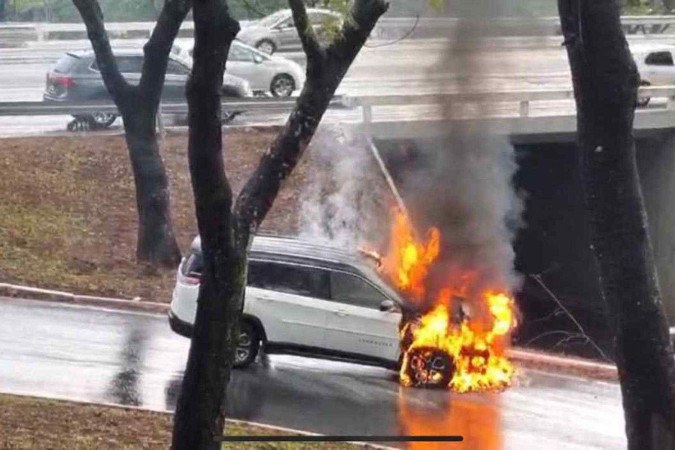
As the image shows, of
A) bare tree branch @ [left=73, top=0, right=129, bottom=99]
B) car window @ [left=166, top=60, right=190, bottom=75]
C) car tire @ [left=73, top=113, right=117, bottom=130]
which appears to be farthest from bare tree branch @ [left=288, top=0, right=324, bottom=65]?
car window @ [left=166, top=60, right=190, bottom=75]

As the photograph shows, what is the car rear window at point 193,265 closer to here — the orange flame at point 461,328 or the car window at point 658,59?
the orange flame at point 461,328

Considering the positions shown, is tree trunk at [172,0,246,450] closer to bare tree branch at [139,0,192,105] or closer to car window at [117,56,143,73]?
bare tree branch at [139,0,192,105]

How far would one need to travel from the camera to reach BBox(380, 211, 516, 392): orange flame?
16.8m

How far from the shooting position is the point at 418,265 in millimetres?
18141

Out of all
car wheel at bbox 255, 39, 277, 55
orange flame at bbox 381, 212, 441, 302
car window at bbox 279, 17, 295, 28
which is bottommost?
orange flame at bbox 381, 212, 441, 302

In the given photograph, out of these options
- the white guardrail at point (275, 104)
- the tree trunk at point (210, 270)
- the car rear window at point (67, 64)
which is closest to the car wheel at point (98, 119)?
the white guardrail at point (275, 104)

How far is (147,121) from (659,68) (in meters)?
18.3

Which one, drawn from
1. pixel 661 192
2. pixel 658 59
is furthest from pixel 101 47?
pixel 658 59

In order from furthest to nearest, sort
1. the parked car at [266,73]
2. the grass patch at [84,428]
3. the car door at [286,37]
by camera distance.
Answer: the car door at [286,37] → the parked car at [266,73] → the grass patch at [84,428]

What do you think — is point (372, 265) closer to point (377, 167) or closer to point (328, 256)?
point (328, 256)

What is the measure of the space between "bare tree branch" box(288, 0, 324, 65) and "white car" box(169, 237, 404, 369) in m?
6.87

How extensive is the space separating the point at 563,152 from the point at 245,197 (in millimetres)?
21556

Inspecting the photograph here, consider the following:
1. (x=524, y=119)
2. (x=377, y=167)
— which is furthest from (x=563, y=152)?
(x=377, y=167)

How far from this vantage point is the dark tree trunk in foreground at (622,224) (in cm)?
895
